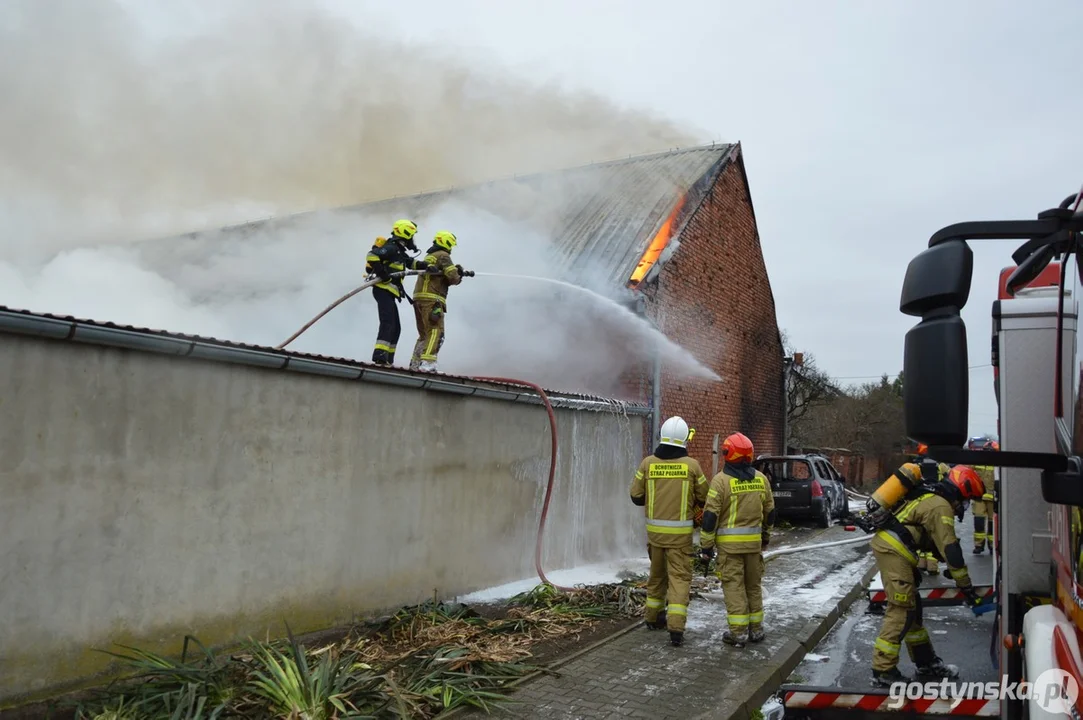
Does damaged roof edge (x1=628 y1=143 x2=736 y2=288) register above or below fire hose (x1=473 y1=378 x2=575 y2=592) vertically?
above

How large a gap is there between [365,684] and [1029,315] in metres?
3.87

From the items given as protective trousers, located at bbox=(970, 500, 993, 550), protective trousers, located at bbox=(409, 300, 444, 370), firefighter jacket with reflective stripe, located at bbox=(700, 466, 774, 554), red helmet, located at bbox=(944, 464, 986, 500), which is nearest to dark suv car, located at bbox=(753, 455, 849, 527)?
protective trousers, located at bbox=(970, 500, 993, 550)

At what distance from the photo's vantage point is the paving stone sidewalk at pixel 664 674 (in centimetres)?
427

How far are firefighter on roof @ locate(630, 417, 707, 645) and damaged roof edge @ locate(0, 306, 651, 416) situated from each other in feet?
6.00

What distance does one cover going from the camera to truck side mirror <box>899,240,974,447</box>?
1.98 metres

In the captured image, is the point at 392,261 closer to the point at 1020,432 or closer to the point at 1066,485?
the point at 1020,432

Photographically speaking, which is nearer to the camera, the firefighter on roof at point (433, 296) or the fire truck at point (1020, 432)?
the fire truck at point (1020, 432)

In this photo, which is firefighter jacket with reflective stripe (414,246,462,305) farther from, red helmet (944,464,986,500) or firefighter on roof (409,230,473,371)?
red helmet (944,464,986,500)

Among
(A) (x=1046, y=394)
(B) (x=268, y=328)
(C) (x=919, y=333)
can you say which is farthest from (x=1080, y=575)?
(B) (x=268, y=328)

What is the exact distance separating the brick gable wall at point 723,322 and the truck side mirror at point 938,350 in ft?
28.6

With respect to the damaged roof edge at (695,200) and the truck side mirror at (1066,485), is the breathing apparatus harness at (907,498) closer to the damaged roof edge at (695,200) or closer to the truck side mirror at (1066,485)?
the truck side mirror at (1066,485)

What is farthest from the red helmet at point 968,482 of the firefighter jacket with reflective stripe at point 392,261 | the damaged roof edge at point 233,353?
the firefighter jacket with reflective stripe at point 392,261

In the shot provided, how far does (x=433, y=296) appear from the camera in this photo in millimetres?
8391

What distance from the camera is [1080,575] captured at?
1938 mm
